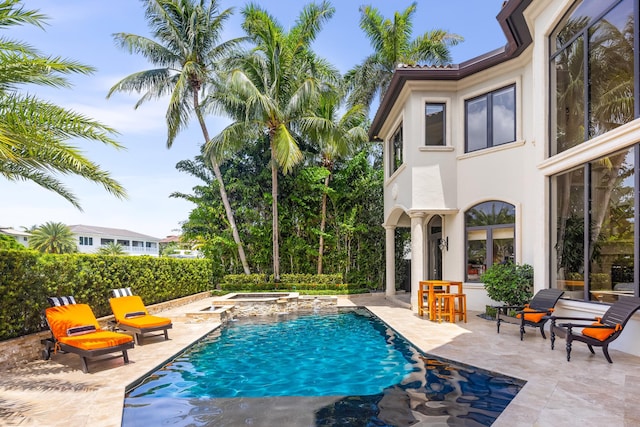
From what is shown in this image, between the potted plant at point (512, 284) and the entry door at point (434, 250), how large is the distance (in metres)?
5.01

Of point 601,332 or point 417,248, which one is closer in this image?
point 601,332

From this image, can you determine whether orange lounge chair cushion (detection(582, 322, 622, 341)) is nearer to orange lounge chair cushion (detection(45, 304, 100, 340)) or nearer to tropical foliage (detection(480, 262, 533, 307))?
tropical foliage (detection(480, 262, 533, 307))

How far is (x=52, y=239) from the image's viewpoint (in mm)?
45250

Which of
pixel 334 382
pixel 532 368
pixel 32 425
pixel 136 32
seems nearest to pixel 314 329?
pixel 334 382

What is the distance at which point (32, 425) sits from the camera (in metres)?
4.49

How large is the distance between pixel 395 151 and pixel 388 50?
873 centimetres

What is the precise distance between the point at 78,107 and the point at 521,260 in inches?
445

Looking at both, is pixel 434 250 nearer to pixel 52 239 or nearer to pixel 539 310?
pixel 539 310

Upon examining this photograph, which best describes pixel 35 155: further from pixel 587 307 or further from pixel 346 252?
pixel 346 252

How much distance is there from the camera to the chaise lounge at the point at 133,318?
893cm

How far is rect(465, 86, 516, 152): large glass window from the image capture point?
12.3 m

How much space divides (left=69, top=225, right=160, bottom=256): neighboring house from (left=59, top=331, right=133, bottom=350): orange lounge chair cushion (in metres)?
48.8

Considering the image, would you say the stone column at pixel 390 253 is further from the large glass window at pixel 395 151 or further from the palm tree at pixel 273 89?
the palm tree at pixel 273 89

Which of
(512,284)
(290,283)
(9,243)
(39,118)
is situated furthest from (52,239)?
(512,284)
